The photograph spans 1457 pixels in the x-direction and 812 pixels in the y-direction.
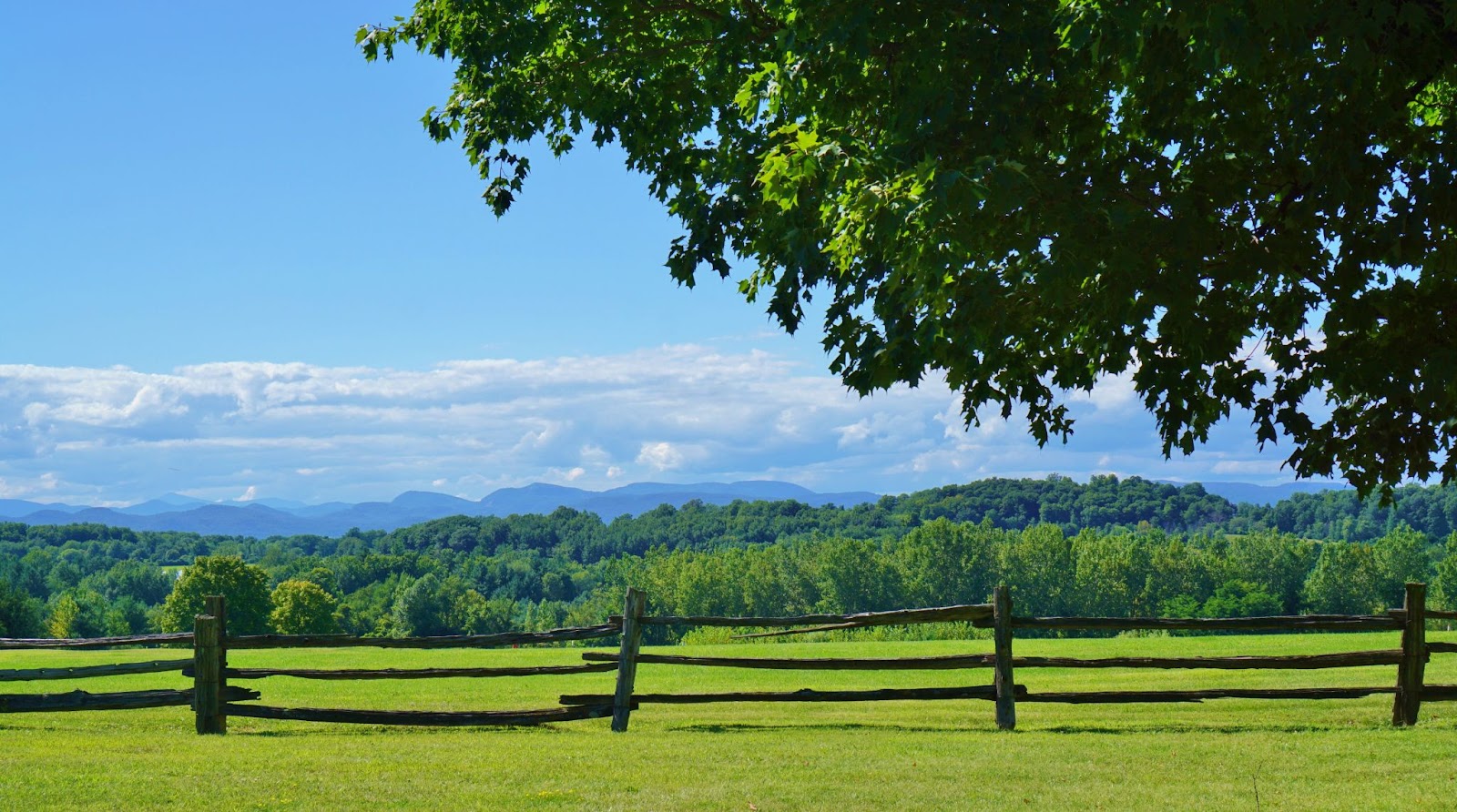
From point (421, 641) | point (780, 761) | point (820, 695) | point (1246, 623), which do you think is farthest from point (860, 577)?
point (780, 761)

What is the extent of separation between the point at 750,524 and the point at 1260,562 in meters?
107

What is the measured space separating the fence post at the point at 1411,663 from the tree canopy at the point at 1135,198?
4.17 m

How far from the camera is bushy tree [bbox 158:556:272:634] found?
2936 inches

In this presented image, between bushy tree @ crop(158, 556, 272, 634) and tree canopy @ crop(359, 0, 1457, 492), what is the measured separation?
72807 millimetres

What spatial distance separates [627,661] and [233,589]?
69025 millimetres

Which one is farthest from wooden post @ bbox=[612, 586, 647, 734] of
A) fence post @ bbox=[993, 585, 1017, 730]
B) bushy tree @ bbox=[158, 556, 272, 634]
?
bushy tree @ bbox=[158, 556, 272, 634]

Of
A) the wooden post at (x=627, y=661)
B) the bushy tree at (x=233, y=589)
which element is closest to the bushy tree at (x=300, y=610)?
the bushy tree at (x=233, y=589)

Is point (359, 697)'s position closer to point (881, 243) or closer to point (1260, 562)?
point (881, 243)

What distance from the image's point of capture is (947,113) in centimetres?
675

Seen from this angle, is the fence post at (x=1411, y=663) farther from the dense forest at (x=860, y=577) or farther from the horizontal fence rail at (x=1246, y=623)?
the dense forest at (x=860, y=577)

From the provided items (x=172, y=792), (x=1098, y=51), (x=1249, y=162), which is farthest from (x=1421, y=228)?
(x=172, y=792)

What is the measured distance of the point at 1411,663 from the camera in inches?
496

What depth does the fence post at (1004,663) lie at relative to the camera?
1257 cm

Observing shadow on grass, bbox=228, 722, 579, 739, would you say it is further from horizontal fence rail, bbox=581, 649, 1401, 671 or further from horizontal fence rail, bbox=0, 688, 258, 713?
horizontal fence rail, bbox=581, 649, 1401, 671
